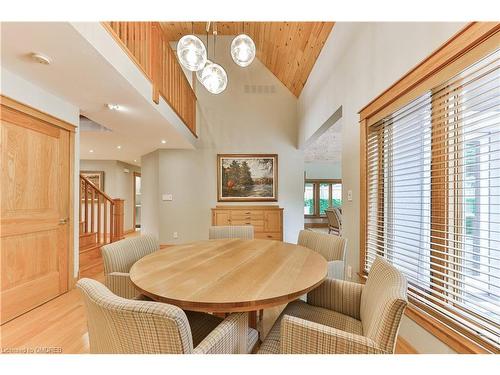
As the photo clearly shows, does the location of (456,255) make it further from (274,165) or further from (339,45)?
(274,165)

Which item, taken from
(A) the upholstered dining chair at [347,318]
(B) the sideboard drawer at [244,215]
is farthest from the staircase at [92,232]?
(A) the upholstered dining chair at [347,318]

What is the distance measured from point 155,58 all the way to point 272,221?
11.0 ft

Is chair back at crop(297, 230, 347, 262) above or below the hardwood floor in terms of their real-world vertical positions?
above

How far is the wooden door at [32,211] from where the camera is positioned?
2145mm

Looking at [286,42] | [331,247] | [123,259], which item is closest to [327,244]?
[331,247]

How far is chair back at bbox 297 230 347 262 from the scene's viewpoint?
6.68ft

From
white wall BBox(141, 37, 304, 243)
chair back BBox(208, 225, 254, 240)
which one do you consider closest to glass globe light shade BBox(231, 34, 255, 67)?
chair back BBox(208, 225, 254, 240)

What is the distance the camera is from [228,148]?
5344mm

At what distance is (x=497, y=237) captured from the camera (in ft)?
4.09

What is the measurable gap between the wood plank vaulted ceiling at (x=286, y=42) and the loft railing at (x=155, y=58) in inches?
66.0

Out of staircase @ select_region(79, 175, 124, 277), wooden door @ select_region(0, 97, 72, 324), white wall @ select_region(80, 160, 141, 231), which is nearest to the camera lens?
wooden door @ select_region(0, 97, 72, 324)

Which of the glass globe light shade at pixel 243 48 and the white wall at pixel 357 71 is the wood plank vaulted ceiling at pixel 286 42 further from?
the glass globe light shade at pixel 243 48

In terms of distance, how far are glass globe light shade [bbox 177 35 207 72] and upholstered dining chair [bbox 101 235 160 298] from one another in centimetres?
146

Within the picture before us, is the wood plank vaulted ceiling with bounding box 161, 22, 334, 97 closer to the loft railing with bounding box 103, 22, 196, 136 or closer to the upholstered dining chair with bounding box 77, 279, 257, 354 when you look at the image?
the loft railing with bounding box 103, 22, 196, 136
